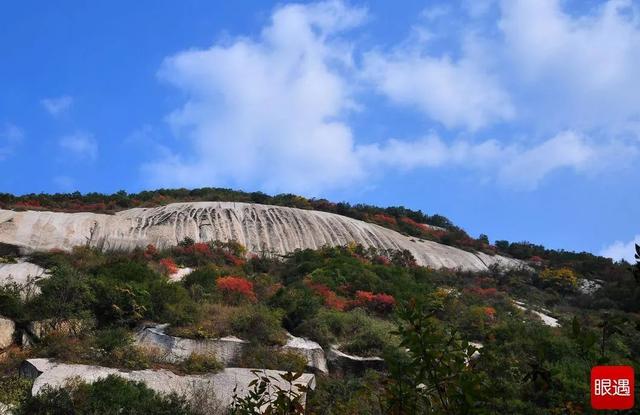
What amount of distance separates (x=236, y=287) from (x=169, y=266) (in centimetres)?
537

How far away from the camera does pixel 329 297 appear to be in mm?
24656

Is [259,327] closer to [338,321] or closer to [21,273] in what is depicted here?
[338,321]

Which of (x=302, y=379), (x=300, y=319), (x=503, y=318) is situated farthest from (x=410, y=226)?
(x=302, y=379)

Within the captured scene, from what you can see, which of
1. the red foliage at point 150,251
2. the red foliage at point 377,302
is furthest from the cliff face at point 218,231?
the red foliage at point 377,302

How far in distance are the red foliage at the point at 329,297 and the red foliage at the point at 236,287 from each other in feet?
8.57

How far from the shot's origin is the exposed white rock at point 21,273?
72.3 feet

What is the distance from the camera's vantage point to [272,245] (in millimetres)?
35594

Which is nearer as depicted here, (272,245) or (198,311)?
(198,311)

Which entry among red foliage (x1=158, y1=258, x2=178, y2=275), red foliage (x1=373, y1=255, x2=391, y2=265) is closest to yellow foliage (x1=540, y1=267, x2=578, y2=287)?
red foliage (x1=373, y1=255, x2=391, y2=265)

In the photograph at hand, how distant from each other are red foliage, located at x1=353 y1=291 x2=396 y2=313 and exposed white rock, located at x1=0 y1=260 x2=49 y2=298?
37.4ft

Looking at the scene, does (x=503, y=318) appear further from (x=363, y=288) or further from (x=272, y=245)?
(x=272, y=245)

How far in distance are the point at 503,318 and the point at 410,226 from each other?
20582mm

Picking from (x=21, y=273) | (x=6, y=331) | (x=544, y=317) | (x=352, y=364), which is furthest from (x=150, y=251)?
(x=544, y=317)

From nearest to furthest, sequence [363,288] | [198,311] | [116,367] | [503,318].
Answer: [116,367], [198,311], [503,318], [363,288]
